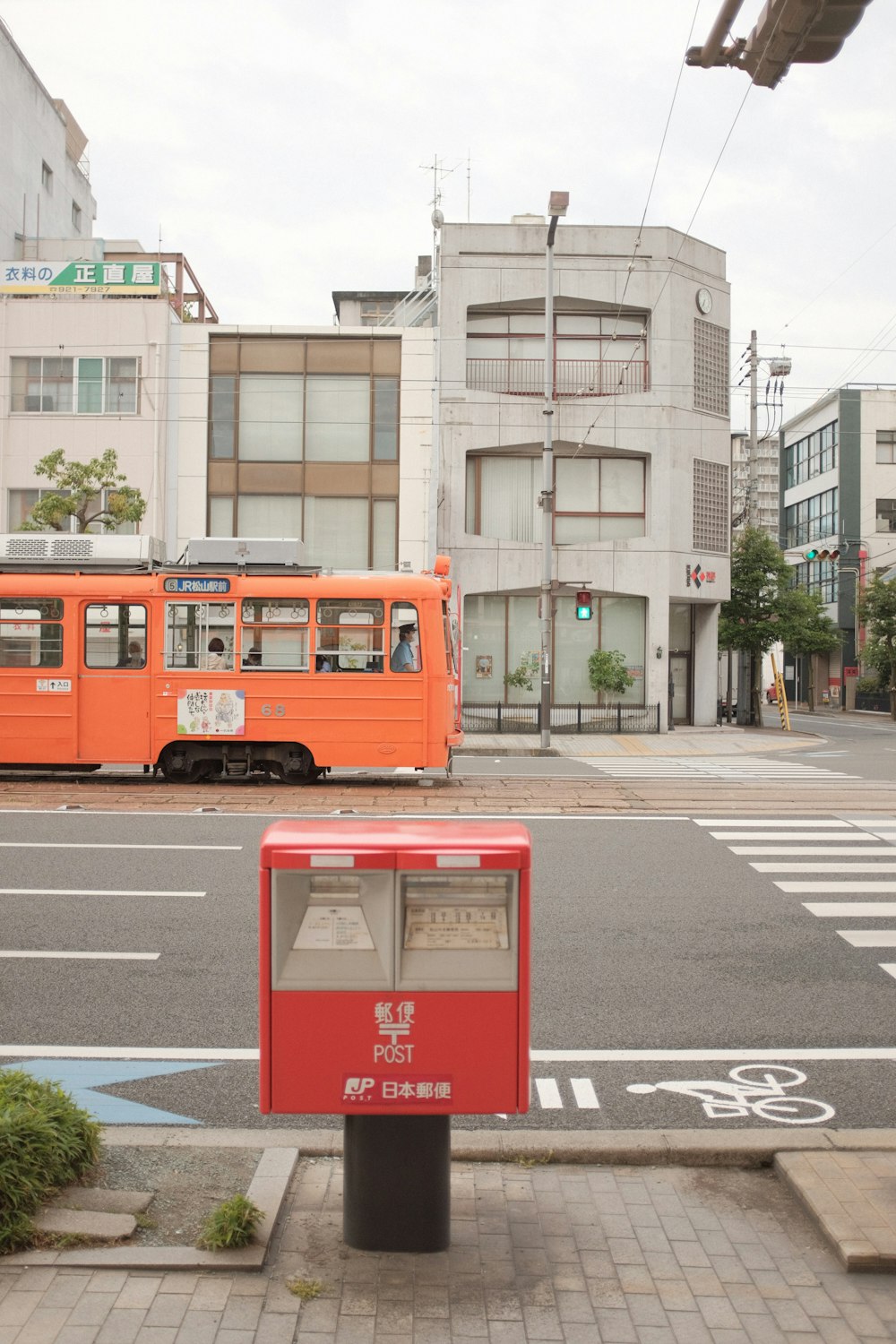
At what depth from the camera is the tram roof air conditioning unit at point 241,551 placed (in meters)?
17.0

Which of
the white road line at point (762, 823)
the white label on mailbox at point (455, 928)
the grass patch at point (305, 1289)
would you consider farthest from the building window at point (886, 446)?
the grass patch at point (305, 1289)

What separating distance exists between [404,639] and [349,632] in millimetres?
755

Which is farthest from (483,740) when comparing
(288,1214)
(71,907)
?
(288,1214)

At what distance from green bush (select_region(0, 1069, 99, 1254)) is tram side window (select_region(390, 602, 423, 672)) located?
12.1 m

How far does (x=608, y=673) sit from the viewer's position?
34531 millimetres

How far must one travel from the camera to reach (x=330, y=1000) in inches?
154

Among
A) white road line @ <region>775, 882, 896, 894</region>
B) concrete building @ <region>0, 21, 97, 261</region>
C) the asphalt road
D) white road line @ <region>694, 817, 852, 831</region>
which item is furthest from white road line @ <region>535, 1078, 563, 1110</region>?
concrete building @ <region>0, 21, 97, 261</region>

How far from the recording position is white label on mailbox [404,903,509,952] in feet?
12.9

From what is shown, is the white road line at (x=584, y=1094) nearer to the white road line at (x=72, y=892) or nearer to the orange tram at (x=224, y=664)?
the white road line at (x=72, y=892)

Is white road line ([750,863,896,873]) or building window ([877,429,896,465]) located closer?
white road line ([750,863,896,873])

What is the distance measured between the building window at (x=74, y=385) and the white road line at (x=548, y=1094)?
32705mm

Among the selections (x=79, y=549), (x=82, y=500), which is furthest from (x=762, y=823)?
(x=82, y=500)

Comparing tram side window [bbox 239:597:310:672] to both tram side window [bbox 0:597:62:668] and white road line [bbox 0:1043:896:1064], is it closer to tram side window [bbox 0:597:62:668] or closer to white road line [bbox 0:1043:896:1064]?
tram side window [bbox 0:597:62:668]

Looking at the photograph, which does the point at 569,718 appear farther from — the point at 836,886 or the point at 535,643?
the point at 836,886
